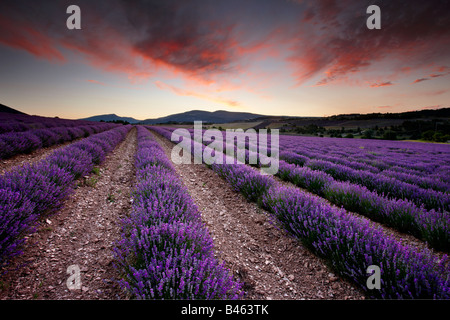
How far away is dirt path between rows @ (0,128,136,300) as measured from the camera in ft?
5.40

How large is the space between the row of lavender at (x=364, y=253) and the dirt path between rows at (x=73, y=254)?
7.27ft

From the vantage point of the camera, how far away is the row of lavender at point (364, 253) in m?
1.42

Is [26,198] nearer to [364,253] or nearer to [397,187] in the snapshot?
[364,253]

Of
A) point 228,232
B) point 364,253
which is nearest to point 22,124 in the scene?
point 228,232

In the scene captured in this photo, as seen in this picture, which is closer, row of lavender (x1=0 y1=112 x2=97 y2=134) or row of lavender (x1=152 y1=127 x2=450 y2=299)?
row of lavender (x1=152 y1=127 x2=450 y2=299)

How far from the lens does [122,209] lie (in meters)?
3.40

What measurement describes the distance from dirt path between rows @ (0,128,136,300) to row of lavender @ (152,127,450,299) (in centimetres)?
222

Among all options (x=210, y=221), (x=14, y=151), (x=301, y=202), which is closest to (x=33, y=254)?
(x=210, y=221)

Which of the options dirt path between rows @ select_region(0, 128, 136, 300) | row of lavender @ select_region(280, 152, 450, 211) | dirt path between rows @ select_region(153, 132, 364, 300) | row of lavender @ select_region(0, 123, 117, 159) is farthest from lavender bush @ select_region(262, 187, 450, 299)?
row of lavender @ select_region(0, 123, 117, 159)

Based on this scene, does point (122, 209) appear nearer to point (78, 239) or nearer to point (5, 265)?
point (78, 239)

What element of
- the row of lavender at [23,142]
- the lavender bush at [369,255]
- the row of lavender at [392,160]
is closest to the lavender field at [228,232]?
the lavender bush at [369,255]

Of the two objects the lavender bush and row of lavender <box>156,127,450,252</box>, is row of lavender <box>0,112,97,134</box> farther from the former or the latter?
row of lavender <box>156,127,450,252</box>

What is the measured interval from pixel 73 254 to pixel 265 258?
2437 millimetres

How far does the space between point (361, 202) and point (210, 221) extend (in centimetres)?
293
